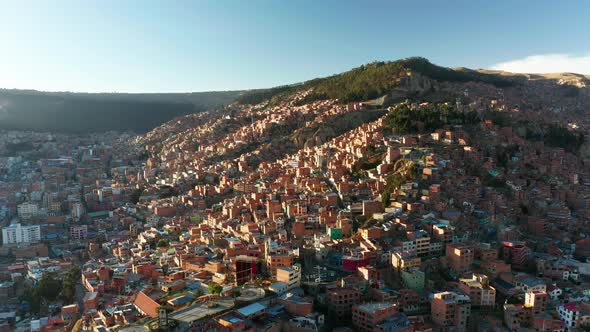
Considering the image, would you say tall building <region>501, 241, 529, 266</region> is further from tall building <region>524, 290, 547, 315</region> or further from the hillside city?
tall building <region>524, 290, 547, 315</region>

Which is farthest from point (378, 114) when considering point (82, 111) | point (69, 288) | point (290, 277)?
point (82, 111)

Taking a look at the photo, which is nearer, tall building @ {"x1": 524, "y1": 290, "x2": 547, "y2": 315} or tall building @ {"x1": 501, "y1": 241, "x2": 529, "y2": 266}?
tall building @ {"x1": 524, "y1": 290, "x2": 547, "y2": 315}

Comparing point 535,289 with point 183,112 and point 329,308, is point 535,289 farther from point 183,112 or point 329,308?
point 183,112

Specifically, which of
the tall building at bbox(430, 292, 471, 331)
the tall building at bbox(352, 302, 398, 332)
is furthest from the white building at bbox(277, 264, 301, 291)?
the tall building at bbox(430, 292, 471, 331)

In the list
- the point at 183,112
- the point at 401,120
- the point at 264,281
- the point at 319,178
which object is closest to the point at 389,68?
the point at 401,120

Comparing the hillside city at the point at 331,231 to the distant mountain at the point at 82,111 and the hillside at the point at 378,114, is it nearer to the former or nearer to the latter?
the hillside at the point at 378,114

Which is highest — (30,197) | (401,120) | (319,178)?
(401,120)

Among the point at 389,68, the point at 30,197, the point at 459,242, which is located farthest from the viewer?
the point at 389,68
